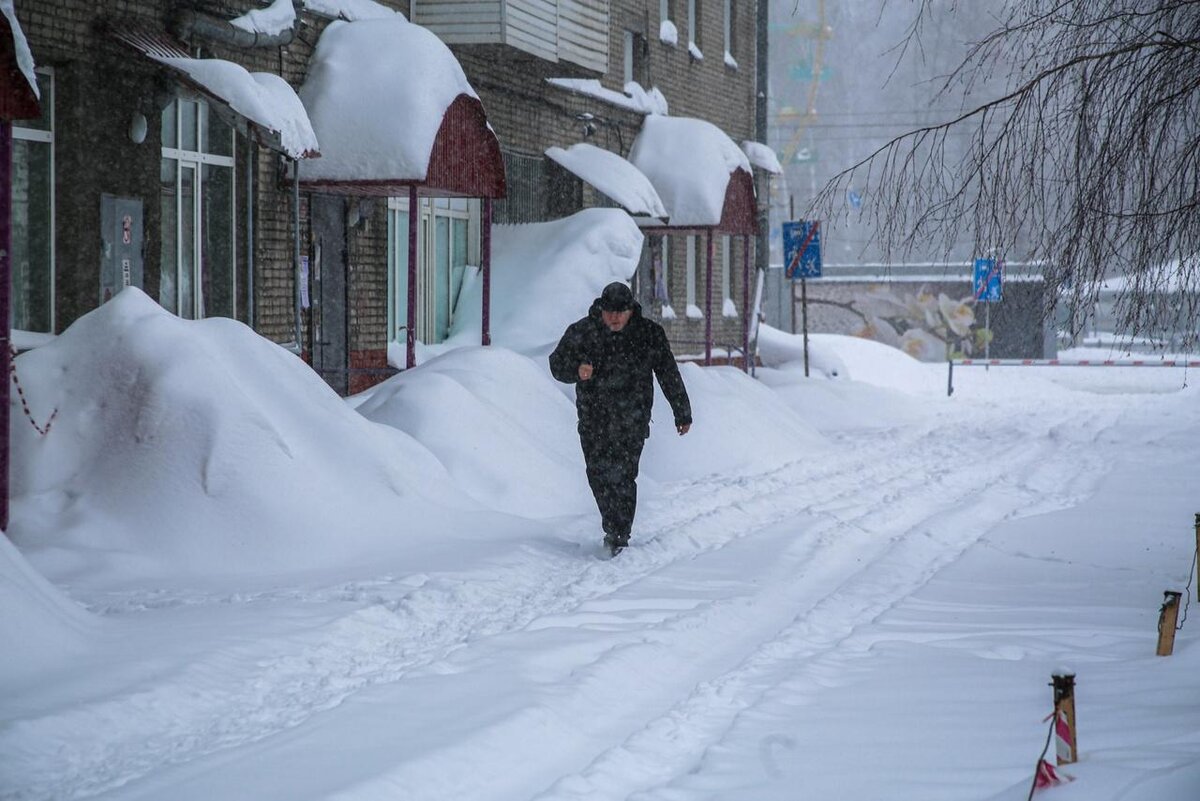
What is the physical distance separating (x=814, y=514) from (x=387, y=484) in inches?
131

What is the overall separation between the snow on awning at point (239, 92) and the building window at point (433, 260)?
447 cm

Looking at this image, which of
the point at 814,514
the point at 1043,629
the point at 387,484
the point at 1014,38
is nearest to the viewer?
the point at 1043,629

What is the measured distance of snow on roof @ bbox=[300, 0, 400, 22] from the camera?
15828 millimetres

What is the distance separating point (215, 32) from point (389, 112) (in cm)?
206

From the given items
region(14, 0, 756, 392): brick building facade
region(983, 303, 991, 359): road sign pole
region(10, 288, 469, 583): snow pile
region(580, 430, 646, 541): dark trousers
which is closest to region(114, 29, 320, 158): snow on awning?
region(14, 0, 756, 392): brick building facade

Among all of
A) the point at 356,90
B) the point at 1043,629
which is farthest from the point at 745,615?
the point at 356,90

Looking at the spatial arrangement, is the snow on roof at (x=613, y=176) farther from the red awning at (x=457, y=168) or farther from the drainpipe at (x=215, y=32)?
the drainpipe at (x=215, y=32)

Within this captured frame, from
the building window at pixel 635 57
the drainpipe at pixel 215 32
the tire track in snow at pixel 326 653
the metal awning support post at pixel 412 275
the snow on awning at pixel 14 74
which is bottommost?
the tire track in snow at pixel 326 653

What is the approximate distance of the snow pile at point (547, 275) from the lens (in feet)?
61.7

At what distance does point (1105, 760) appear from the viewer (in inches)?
181

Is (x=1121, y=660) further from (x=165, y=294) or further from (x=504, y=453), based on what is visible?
(x=165, y=294)

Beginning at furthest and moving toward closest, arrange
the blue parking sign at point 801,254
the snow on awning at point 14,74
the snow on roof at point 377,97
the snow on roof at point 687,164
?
the snow on roof at point 687,164 < the blue parking sign at point 801,254 < the snow on roof at point 377,97 < the snow on awning at point 14,74

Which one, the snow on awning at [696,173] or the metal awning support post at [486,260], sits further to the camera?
the snow on awning at [696,173]

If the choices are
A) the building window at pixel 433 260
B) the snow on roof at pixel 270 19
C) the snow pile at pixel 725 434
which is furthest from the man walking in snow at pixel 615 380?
the building window at pixel 433 260
